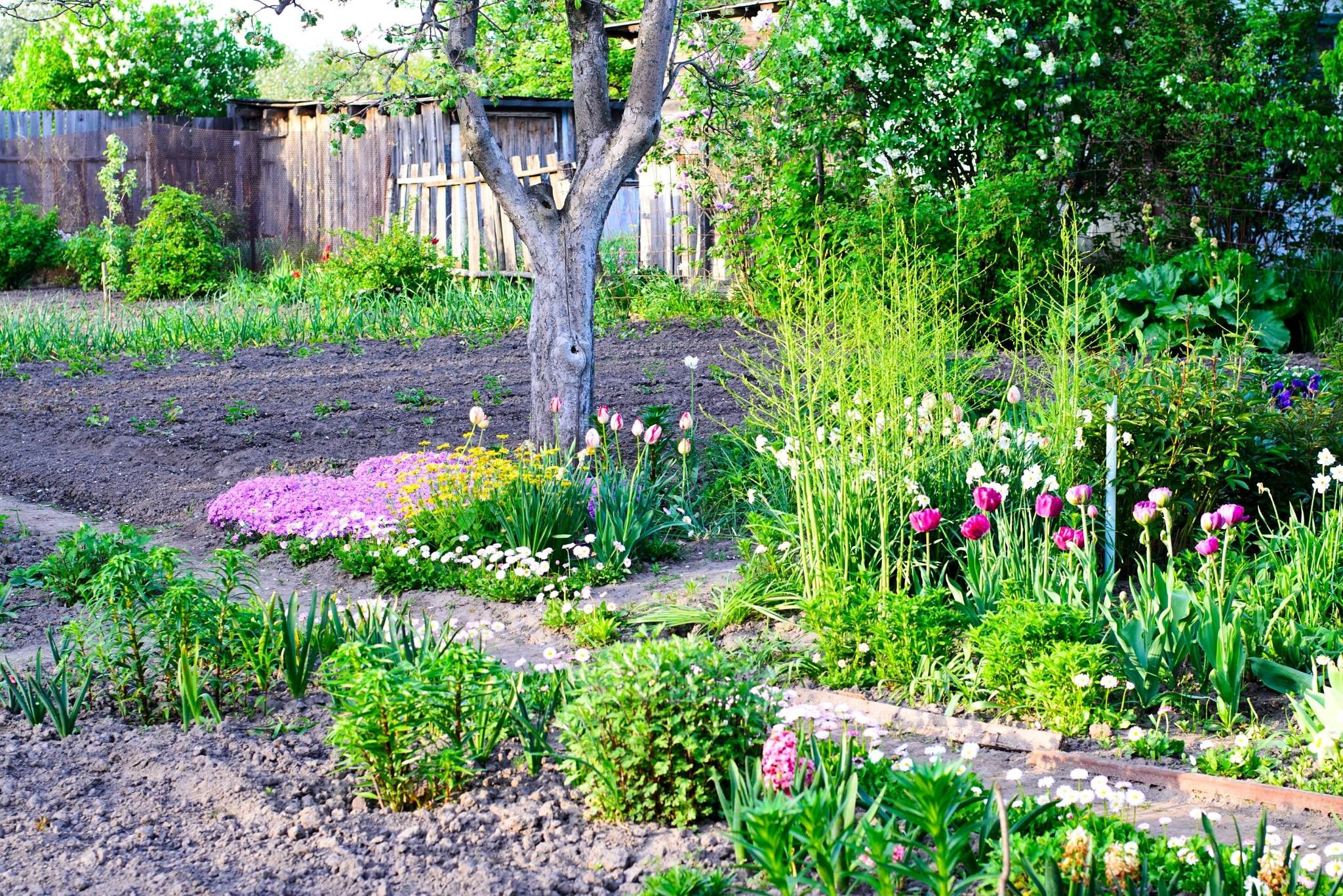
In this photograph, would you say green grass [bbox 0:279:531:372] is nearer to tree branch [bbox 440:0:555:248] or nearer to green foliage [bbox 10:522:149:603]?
tree branch [bbox 440:0:555:248]

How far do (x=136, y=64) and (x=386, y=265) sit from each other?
446 inches

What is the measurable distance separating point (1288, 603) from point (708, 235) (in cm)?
1087

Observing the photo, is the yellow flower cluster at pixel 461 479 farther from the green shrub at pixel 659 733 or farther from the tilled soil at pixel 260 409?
the green shrub at pixel 659 733

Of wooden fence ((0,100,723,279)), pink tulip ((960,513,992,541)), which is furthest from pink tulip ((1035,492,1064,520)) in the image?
wooden fence ((0,100,723,279))

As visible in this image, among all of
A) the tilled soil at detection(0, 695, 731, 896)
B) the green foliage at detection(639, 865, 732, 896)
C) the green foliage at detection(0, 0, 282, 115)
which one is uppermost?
the green foliage at detection(0, 0, 282, 115)

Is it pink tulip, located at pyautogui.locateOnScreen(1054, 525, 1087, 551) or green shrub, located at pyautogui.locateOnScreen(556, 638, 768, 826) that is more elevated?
pink tulip, located at pyautogui.locateOnScreen(1054, 525, 1087, 551)

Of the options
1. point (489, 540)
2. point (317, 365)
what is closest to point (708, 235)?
point (317, 365)

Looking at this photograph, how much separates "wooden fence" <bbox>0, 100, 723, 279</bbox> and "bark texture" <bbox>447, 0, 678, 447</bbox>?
6.67m

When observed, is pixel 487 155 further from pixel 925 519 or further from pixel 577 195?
pixel 925 519

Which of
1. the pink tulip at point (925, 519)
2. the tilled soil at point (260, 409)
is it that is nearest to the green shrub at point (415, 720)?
the pink tulip at point (925, 519)

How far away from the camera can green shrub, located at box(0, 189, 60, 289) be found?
1750 centimetres

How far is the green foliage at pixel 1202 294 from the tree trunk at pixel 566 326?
4.87 m

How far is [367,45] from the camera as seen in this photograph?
6125mm

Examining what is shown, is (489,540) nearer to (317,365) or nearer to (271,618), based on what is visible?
(271,618)
